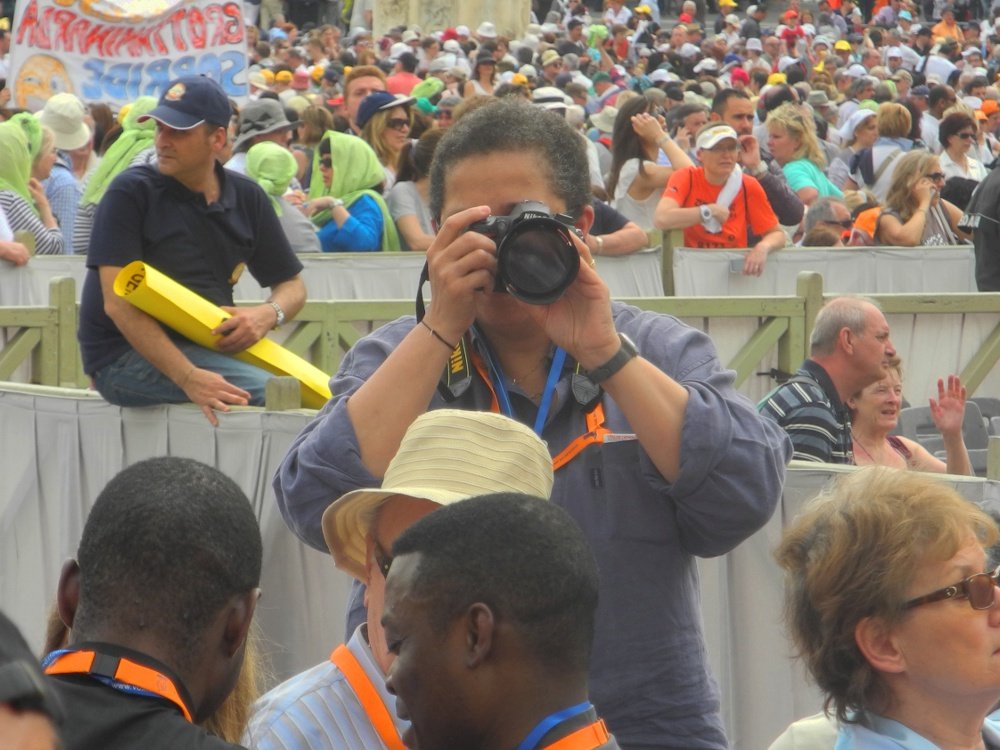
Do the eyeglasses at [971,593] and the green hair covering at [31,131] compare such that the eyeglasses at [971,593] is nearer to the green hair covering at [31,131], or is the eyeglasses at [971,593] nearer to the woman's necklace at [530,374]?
the woman's necklace at [530,374]

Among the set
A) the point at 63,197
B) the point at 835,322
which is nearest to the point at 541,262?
the point at 835,322

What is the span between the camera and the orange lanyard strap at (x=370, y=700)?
247 centimetres

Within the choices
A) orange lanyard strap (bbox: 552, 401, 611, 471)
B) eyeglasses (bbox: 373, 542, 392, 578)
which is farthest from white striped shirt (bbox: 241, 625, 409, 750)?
orange lanyard strap (bbox: 552, 401, 611, 471)

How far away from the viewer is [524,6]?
1214 inches

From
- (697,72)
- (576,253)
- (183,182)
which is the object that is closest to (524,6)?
(697,72)

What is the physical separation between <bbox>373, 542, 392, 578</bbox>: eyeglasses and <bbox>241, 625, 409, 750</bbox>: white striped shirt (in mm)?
111

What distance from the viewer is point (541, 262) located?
265 cm

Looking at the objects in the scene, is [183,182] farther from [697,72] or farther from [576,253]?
[697,72]

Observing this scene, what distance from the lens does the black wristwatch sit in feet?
8.64

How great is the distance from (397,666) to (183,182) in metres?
3.64

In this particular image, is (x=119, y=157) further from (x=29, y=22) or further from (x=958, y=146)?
(x=958, y=146)

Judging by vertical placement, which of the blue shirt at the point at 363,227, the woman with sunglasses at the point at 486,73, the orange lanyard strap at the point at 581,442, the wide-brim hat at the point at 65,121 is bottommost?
the woman with sunglasses at the point at 486,73

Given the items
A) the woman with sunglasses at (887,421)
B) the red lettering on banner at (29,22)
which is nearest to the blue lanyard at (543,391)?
the woman with sunglasses at (887,421)

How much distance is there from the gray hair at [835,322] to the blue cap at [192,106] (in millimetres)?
2137
